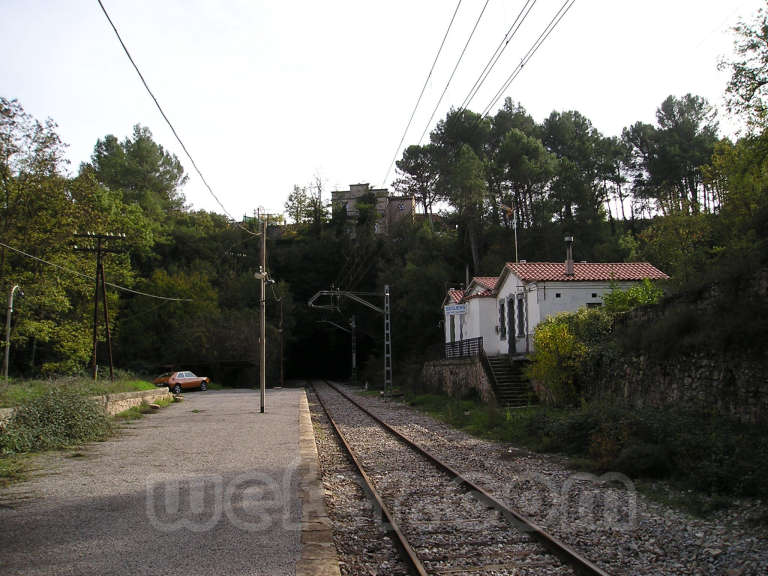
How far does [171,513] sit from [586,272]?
79.9 feet

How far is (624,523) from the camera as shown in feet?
24.0

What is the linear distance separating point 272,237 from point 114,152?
20.9m

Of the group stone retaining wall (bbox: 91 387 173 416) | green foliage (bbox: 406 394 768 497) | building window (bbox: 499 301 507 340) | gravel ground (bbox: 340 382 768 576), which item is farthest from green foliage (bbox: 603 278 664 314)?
stone retaining wall (bbox: 91 387 173 416)

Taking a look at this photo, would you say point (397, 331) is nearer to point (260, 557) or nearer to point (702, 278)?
point (702, 278)

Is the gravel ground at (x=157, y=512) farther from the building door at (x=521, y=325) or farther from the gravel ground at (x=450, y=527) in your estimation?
the building door at (x=521, y=325)

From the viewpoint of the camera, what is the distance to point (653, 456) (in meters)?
10.2

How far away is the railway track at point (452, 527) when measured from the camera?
5.85 m

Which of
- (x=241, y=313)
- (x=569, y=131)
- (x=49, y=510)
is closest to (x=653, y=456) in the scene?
(x=49, y=510)

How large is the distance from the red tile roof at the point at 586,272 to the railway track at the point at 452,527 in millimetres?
17016

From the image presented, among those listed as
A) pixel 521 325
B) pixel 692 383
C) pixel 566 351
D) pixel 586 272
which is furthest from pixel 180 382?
pixel 692 383

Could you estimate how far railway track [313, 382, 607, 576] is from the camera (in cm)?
585

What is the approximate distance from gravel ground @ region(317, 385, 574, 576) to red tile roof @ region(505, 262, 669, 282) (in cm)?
1686

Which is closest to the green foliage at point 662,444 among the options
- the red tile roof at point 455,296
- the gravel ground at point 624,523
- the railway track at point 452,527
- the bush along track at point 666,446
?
the bush along track at point 666,446

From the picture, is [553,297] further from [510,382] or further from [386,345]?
[386,345]
